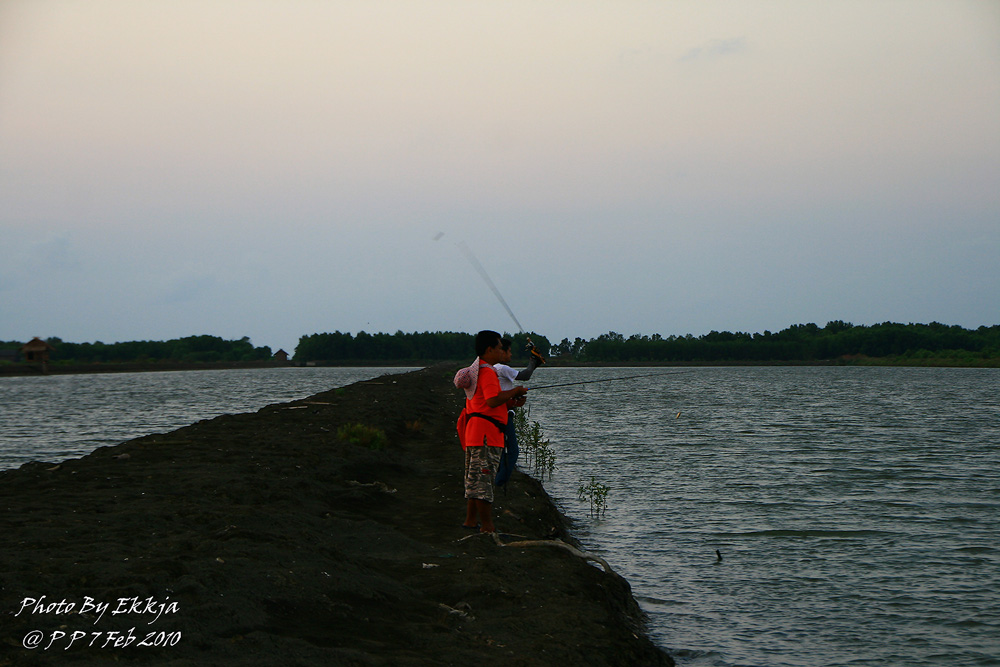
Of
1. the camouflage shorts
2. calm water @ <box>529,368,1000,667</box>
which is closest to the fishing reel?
the camouflage shorts

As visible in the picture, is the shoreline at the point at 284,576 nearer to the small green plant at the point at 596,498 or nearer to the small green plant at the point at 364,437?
the small green plant at the point at 596,498

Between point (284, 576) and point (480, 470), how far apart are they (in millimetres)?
2609

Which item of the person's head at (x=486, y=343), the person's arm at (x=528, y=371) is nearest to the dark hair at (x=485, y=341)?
the person's head at (x=486, y=343)

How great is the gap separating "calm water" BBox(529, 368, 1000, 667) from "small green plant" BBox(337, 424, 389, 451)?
3979mm

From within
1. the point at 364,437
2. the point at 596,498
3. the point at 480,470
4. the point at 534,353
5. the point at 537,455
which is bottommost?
the point at 596,498

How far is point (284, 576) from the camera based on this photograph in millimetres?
6750

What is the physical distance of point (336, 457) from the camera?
47.5ft

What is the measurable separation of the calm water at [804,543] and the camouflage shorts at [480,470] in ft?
7.59

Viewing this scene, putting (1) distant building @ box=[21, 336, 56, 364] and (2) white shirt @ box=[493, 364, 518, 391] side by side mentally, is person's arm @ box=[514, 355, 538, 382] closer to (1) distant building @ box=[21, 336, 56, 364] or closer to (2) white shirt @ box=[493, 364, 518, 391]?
(2) white shirt @ box=[493, 364, 518, 391]

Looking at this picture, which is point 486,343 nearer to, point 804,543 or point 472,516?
point 472,516

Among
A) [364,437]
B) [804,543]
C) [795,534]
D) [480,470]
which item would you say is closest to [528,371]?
[480,470]

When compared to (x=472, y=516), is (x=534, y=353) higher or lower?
higher

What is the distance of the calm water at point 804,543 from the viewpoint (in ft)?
26.9

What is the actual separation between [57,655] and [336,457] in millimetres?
9673
